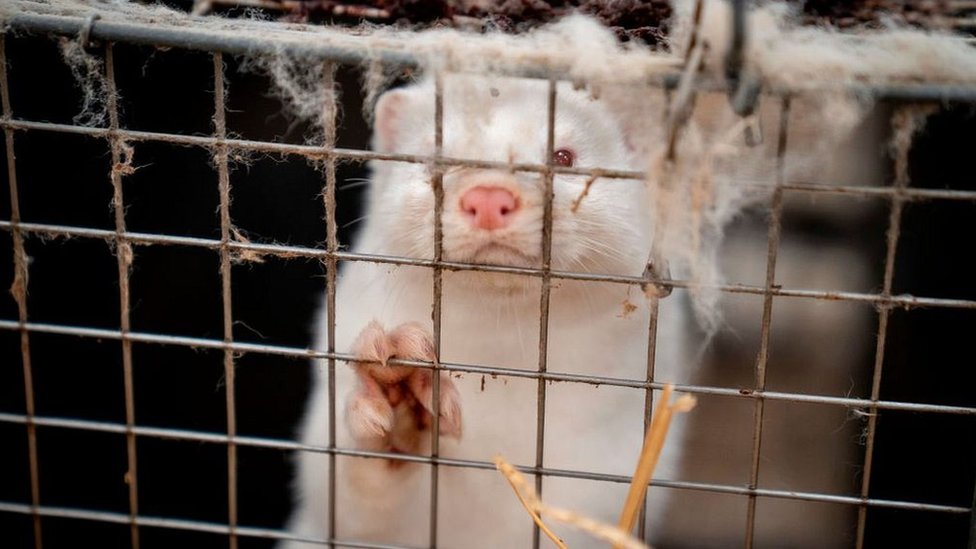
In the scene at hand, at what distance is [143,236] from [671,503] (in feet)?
4.32

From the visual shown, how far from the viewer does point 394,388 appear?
1.12 meters

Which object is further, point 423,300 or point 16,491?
point 16,491

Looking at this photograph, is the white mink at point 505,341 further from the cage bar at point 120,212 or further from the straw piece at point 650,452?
the straw piece at point 650,452

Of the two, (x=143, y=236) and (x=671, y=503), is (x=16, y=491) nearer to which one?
(x=143, y=236)

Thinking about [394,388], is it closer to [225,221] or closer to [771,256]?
[225,221]

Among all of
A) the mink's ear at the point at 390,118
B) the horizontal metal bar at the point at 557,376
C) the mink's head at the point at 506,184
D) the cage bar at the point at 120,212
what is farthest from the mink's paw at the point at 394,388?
the mink's ear at the point at 390,118

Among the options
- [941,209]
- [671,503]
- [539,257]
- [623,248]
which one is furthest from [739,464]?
[539,257]

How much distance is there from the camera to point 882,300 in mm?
873

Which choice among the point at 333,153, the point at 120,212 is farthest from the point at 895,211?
the point at 120,212

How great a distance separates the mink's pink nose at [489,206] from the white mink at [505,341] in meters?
0.14

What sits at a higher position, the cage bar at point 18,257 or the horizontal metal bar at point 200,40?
the horizontal metal bar at point 200,40

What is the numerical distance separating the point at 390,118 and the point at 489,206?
53 centimetres

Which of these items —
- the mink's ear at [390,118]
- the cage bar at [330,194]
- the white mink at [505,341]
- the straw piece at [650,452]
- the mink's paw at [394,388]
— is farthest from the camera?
the mink's ear at [390,118]

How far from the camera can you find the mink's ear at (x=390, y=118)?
147cm
